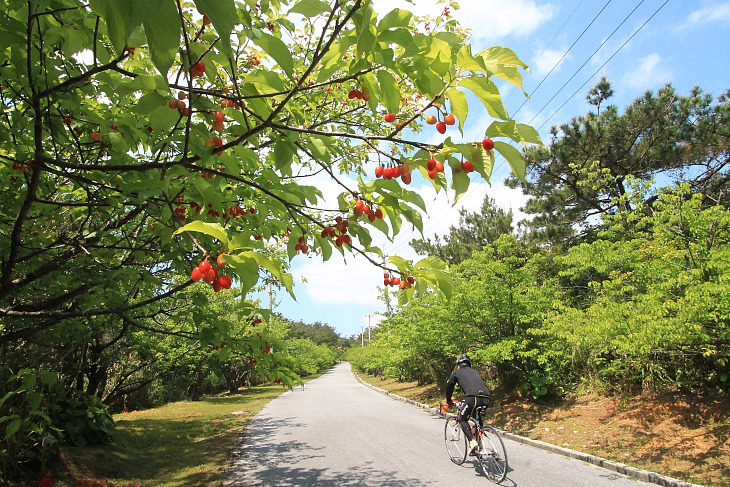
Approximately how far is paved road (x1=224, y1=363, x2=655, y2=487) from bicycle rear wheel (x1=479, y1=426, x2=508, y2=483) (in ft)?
0.38

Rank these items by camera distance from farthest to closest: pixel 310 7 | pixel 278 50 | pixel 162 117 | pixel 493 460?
pixel 493 460
pixel 162 117
pixel 278 50
pixel 310 7

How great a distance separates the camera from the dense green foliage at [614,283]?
19.5 feet

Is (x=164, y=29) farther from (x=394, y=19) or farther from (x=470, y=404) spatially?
(x=470, y=404)

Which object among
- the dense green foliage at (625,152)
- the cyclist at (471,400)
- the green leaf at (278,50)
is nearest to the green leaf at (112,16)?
the green leaf at (278,50)

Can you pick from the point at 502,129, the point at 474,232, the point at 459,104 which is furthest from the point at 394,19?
the point at 474,232

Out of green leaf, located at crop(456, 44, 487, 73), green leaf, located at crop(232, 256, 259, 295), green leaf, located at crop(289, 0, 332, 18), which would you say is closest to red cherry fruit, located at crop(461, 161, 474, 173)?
green leaf, located at crop(456, 44, 487, 73)

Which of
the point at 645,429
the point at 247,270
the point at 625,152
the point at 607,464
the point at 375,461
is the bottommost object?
the point at 607,464

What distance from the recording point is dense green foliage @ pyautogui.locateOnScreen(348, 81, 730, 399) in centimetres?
593

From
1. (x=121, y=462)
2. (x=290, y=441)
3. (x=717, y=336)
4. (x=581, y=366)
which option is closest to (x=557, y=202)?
(x=581, y=366)

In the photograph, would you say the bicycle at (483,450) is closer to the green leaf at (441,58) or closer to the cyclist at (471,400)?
the cyclist at (471,400)

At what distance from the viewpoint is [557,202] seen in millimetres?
14398

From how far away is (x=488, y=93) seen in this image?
1.15 m

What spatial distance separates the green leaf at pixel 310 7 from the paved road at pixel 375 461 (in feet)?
19.1

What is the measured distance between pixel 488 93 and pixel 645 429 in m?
8.58
